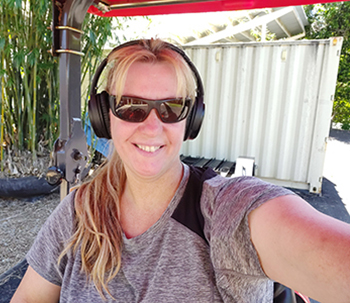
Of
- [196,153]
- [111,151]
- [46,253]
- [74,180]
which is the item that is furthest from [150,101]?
[196,153]

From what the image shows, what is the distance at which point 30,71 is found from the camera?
3.44 meters

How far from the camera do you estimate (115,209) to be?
1.14m

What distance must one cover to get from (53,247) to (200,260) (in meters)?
0.58

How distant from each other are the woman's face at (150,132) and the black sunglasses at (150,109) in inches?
0.6

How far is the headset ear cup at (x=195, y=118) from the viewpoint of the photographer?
1.15 meters

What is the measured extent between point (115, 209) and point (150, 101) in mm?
456

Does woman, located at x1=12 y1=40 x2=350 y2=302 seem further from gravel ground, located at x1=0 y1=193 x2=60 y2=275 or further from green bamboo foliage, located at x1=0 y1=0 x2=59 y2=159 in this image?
green bamboo foliage, located at x1=0 y1=0 x2=59 y2=159

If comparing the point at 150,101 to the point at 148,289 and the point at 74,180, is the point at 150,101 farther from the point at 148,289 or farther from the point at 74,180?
the point at 74,180

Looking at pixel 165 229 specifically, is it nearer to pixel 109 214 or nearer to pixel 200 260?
pixel 200 260

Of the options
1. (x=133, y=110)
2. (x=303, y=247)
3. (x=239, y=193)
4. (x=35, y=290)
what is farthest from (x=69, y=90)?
(x=303, y=247)

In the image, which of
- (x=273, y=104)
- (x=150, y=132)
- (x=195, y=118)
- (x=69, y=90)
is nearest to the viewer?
(x=150, y=132)

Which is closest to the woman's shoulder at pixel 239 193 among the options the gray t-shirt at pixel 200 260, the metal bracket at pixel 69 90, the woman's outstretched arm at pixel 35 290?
the gray t-shirt at pixel 200 260

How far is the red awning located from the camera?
1.56 metres

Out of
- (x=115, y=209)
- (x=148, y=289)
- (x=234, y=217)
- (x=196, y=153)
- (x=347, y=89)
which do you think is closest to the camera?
(x=234, y=217)
